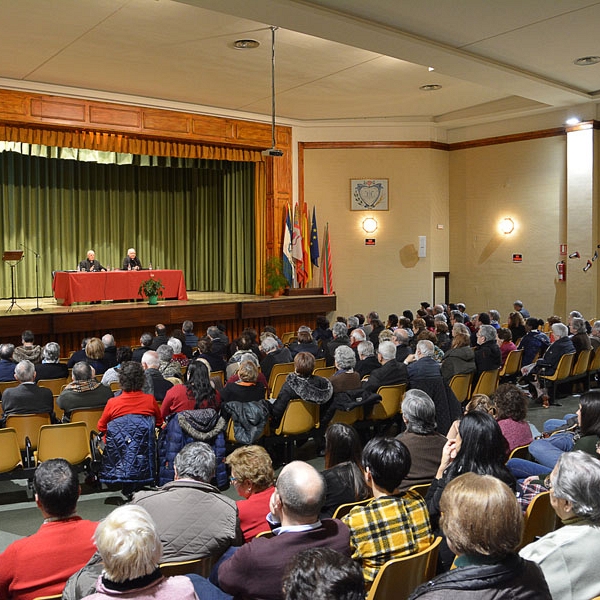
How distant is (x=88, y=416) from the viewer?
5488 millimetres

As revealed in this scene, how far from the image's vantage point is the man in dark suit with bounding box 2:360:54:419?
5402 mm

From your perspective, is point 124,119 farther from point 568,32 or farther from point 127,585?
point 127,585

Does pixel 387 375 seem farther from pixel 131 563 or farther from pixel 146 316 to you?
pixel 146 316

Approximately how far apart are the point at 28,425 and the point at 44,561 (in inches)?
115

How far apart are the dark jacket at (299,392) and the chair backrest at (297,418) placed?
49 millimetres

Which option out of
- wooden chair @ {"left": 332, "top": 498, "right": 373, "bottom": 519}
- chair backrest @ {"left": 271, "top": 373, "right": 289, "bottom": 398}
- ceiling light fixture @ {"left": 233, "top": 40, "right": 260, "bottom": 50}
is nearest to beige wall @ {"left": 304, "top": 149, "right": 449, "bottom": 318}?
ceiling light fixture @ {"left": 233, "top": 40, "right": 260, "bottom": 50}

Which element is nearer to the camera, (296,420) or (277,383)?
(296,420)

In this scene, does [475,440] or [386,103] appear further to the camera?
[386,103]

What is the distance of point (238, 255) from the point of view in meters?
14.9

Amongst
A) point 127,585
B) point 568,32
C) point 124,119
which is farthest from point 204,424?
point 124,119

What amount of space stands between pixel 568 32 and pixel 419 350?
4529mm

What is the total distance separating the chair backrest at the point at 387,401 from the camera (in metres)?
6.11

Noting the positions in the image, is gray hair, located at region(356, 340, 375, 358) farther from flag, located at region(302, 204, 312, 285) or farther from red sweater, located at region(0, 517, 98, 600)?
flag, located at region(302, 204, 312, 285)

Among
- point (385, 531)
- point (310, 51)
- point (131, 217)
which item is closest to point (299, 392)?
point (385, 531)
